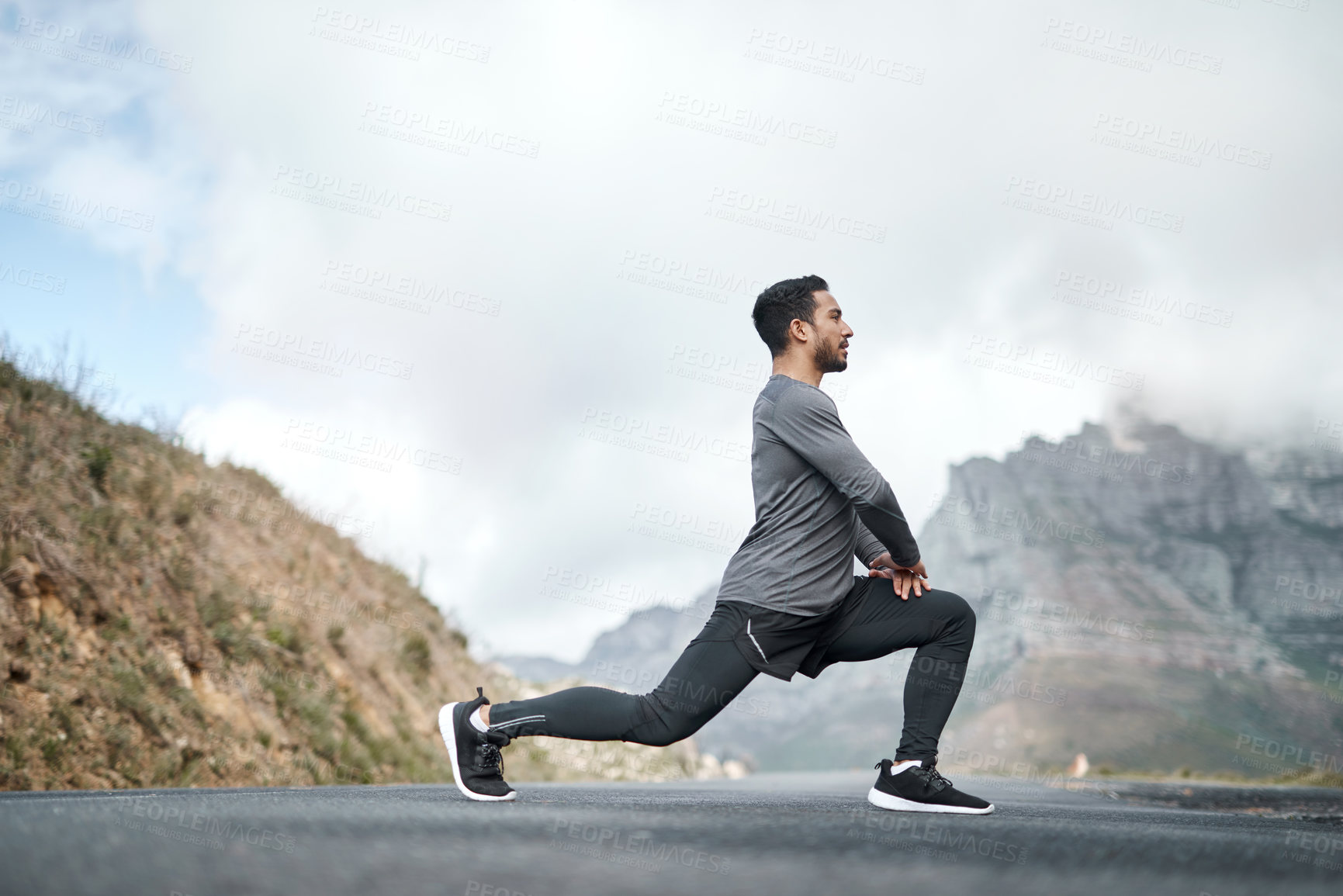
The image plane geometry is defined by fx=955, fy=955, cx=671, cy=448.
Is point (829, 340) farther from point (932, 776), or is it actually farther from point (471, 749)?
point (471, 749)

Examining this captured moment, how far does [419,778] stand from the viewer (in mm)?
11016

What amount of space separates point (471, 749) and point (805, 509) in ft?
5.66

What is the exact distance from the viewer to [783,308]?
4285 mm

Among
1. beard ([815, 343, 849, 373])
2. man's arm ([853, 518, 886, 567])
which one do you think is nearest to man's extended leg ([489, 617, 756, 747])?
man's arm ([853, 518, 886, 567])

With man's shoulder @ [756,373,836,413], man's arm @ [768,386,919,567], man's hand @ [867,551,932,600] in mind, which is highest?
man's shoulder @ [756,373,836,413]

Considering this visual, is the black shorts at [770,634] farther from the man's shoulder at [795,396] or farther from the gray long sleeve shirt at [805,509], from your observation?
the man's shoulder at [795,396]

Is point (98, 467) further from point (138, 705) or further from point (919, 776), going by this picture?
point (919, 776)

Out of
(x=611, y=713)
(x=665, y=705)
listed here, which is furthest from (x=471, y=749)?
(x=665, y=705)

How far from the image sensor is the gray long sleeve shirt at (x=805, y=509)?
12.5ft

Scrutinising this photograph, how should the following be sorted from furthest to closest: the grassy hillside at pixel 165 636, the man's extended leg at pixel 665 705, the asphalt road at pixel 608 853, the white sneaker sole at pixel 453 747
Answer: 1. the grassy hillside at pixel 165 636
2. the white sneaker sole at pixel 453 747
3. the man's extended leg at pixel 665 705
4. the asphalt road at pixel 608 853

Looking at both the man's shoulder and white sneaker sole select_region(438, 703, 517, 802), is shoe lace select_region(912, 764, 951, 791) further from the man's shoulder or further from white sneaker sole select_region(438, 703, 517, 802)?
white sneaker sole select_region(438, 703, 517, 802)

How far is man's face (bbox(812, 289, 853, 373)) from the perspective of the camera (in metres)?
4.21

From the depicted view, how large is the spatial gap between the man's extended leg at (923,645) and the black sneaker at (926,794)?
0.11 meters

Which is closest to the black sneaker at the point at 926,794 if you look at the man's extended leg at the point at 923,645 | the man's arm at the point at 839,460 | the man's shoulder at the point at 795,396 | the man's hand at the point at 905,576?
the man's extended leg at the point at 923,645
